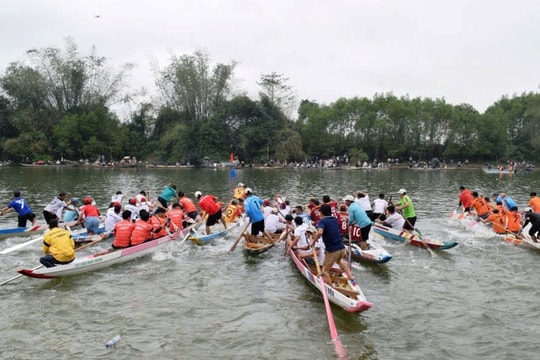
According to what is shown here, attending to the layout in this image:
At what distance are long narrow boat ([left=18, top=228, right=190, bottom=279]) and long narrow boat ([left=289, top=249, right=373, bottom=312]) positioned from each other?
5.72m

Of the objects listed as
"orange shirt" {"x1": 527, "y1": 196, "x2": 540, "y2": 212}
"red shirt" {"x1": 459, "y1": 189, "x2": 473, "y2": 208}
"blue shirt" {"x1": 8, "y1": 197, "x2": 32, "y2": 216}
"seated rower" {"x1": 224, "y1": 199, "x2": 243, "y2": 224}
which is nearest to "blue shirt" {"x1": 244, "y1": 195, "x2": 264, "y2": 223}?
"seated rower" {"x1": 224, "y1": 199, "x2": 243, "y2": 224}

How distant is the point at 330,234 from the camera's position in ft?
36.6

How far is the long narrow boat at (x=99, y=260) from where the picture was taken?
12.5 metres

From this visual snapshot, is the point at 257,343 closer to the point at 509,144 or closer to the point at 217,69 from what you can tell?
the point at 217,69

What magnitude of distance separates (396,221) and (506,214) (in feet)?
15.3

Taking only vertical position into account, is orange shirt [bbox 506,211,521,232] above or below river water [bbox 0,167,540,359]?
above

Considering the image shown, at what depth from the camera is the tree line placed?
74.7 m

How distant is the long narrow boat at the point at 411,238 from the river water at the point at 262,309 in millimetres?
274

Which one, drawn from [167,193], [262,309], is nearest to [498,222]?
[262,309]

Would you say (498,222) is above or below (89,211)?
below

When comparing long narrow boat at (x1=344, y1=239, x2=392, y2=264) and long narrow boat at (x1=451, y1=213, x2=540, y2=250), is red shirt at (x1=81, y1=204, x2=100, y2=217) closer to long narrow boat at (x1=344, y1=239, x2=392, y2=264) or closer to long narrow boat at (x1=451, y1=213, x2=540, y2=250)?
long narrow boat at (x1=344, y1=239, x2=392, y2=264)

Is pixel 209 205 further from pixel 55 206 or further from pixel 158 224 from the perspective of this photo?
pixel 55 206

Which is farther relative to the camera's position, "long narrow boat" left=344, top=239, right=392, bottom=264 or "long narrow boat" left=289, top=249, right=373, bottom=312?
"long narrow boat" left=344, top=239, right=392, bottom=264

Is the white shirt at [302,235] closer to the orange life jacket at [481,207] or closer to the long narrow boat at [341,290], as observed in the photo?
the long narrow boat at [341,290]
